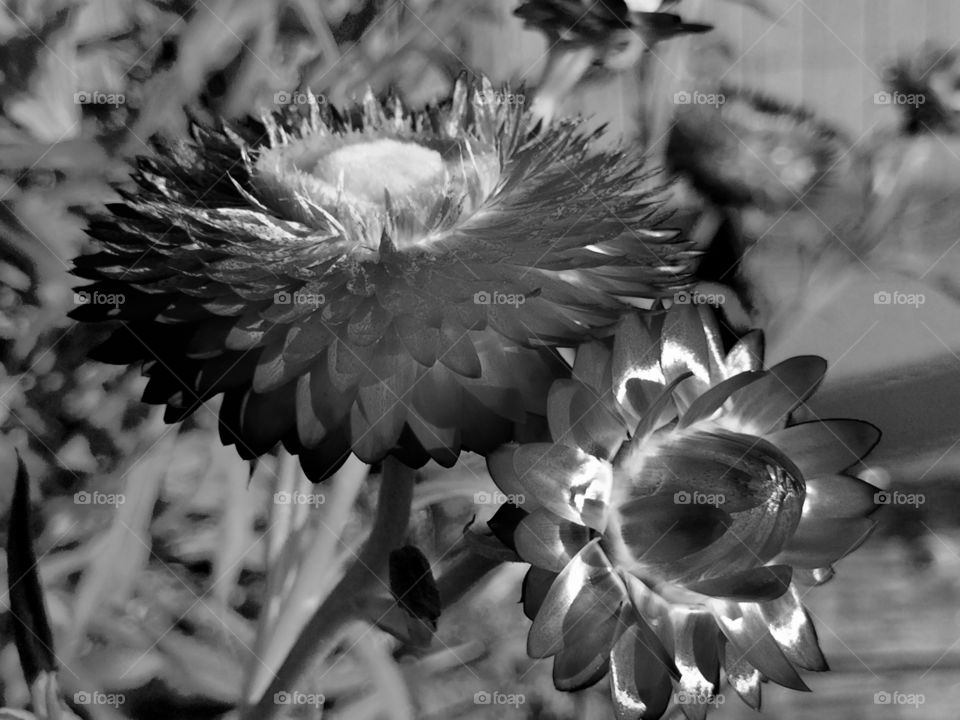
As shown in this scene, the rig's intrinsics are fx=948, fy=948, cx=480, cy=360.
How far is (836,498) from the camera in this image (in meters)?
0.44

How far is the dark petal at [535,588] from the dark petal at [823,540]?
108mm

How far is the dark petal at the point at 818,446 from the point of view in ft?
1.42

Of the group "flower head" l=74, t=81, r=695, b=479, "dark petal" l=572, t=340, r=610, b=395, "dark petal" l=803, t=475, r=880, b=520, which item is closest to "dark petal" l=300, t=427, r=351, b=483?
"flower head" l=74, t=81, r=695, b=479

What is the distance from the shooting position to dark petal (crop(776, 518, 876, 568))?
422mm

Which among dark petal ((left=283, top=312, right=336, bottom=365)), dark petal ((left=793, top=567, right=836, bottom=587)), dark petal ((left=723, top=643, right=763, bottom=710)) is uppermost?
dark petal ((left=283, top=312, right=336, bottom=365))

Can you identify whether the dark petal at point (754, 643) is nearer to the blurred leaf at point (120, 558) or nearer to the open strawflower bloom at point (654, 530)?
→ the open strawflower bloom at point (654, 530)

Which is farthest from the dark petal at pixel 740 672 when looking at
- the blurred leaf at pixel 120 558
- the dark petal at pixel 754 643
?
the blurred leaf at pixel 120 558

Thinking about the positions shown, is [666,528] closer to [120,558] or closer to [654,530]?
[654,530]

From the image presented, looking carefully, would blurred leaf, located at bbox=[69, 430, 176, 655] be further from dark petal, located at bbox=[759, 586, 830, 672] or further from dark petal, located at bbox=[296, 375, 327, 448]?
dark petal, located at bbox=[759, 586, 830, 672]

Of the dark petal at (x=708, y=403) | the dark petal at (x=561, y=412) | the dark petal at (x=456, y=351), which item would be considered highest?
the dark petal at (x=456, y=351)

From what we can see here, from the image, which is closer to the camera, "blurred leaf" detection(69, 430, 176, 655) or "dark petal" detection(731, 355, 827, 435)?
"dark petal" detection(731, 355, 827, 435)

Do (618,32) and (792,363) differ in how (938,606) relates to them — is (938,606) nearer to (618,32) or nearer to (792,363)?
(792,363)

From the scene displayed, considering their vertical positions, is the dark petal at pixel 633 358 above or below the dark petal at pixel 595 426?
above

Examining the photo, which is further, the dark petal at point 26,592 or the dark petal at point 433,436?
the dark petal at point 26,592
